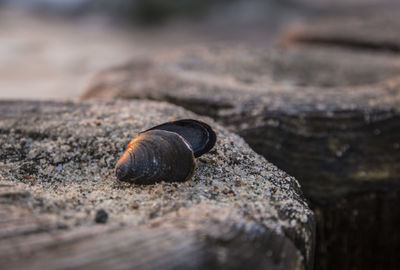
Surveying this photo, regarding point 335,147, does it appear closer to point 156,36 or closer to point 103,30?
point 156,36

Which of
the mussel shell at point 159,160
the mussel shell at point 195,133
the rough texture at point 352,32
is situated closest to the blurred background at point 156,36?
the rough texture at point 352,32

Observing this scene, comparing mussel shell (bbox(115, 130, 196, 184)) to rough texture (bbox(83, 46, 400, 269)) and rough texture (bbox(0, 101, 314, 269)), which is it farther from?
rough texture (bbox(83, 46, 400, 269))

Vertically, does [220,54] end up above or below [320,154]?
above

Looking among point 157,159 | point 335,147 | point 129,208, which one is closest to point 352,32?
point 335,147

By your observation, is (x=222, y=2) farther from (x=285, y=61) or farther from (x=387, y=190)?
(x=387, y=190)

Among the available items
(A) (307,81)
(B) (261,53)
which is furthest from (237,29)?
(A) (307,81)

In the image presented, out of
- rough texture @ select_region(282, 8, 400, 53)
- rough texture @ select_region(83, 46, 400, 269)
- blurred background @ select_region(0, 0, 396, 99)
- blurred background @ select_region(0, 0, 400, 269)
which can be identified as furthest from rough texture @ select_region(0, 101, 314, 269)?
blurred background @ select_region(0, 0, 396, 99)
